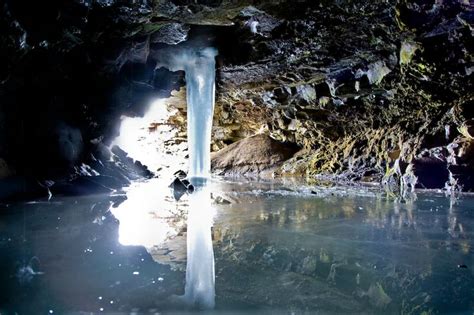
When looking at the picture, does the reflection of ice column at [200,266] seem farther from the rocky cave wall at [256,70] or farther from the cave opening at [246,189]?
the rocky cave wall at [256,70]

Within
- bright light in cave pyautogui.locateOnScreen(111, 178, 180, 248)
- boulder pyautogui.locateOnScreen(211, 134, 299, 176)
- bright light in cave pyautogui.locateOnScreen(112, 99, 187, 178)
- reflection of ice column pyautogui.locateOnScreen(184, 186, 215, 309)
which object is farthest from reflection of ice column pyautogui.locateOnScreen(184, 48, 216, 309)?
boulder pyautogui.locateOnScreen(211, 134, 299, 176)

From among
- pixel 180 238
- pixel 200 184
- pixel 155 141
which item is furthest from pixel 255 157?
pixel 180 238

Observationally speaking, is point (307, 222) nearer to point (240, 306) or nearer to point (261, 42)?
point (240, 306)

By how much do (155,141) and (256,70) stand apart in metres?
12.3

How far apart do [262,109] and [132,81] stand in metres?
6.30

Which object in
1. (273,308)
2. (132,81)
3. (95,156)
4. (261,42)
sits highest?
(261,42)

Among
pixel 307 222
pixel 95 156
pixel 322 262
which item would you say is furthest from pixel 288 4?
pixel 95 156

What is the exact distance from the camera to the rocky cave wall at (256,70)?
15.8 ft

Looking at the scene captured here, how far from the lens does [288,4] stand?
5.10 meters

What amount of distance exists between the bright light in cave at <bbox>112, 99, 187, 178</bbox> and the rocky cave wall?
417 centimetres

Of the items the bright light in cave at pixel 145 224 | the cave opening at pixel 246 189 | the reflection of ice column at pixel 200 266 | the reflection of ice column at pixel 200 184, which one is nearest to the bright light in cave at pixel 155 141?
the cave opening at pixel 246 189

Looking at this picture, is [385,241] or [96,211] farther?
[96,211]

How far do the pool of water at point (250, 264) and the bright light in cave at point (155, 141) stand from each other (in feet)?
34.7

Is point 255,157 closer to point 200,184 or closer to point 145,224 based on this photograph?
point 200,184
